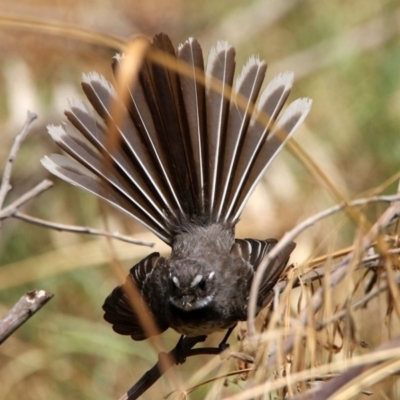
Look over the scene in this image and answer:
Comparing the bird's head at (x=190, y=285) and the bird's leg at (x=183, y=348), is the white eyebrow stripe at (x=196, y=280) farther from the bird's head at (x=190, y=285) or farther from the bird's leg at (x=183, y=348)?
the bird's leg at (x=183, y=348)

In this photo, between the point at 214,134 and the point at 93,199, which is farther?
the point at 93,199

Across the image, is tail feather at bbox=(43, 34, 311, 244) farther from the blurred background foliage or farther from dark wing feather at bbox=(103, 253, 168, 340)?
the blurred background foliage

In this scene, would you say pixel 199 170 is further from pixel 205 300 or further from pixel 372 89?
pixel 372 89

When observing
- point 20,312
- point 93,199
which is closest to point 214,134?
point 20,312

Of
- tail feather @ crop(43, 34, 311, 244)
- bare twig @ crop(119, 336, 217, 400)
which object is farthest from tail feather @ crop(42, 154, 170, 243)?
bare twig @ crop(119, 336, 217, 400)

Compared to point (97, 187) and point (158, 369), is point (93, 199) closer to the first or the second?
point (97, 187)

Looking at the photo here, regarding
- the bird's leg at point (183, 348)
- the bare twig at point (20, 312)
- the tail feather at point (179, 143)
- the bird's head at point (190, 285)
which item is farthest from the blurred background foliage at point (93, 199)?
the bare twig at point (20, 312)

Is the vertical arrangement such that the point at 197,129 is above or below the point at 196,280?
above

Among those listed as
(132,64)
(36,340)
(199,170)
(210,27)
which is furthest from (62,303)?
(132,64)
